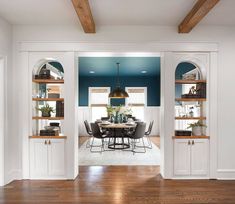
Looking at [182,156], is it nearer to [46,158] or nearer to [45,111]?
[46,158]

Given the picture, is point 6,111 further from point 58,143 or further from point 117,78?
point 117,78

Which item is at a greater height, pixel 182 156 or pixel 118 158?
pixel 182 156

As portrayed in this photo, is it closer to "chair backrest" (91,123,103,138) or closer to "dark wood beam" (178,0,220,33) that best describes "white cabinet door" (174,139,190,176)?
"dark wood beam" (178,0,220,33)

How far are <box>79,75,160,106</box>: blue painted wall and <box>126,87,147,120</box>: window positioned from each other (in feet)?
0.60

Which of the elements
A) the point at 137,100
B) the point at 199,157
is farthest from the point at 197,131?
the point at 137,100

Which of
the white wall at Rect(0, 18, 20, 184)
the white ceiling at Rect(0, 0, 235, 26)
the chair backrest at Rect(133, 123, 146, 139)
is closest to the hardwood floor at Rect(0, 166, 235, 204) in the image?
the white wall at Rect(0, 18, 20, 184)

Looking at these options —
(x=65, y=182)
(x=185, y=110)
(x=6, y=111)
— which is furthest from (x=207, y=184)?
(x=6, y=111)

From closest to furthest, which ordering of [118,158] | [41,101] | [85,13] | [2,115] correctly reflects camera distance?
[85,13] < [2,115] < [41,101] < [118,158]

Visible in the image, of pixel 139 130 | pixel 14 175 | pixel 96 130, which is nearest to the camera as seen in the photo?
pixel 14 175

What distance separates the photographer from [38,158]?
3.92 m

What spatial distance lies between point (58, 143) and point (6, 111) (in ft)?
3.42

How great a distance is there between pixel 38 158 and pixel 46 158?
0.15 metres

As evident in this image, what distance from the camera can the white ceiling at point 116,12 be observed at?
10.2 feet

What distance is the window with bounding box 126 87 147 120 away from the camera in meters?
9.80
